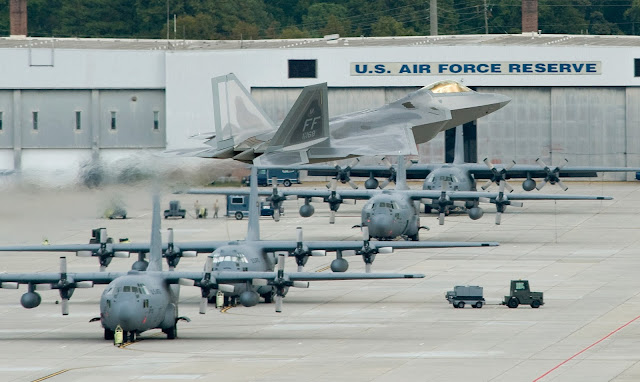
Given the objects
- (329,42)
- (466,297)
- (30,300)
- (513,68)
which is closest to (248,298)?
(30,300)

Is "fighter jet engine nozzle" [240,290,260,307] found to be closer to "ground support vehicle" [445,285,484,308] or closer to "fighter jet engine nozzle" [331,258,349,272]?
"fighter jet engine nozzle" [331,258,349,272]

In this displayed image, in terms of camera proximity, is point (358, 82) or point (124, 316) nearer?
→ point (124, 316)

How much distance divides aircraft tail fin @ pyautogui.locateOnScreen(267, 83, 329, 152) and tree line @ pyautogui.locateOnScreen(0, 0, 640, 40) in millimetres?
101743

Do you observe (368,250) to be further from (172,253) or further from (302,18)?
(302,18)

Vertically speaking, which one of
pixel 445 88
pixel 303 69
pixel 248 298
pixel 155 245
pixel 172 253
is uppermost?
pixel 303 69

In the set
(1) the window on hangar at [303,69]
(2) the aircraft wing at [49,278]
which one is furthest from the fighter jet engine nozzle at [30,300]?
(1) the window on hangar at [303,69]

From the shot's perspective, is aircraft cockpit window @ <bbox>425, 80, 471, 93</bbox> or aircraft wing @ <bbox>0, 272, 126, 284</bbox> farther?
aircraft cockpit window @ <bbox>425, 80, 471, 93</bbox>

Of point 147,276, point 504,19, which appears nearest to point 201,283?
point 147,276

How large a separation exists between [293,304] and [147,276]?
11.0m

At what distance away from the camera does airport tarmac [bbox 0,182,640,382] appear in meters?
46.9

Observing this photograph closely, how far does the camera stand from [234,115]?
53.1 metres

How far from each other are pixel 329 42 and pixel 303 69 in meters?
4.58

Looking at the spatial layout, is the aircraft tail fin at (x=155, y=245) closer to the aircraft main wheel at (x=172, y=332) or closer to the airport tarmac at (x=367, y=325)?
the airport tarmac at (x=367, y=325)

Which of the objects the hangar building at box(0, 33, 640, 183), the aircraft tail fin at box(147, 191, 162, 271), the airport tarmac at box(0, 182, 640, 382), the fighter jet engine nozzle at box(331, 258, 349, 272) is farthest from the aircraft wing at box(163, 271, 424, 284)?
the hangar building at box(0, 33, 640, 183)
